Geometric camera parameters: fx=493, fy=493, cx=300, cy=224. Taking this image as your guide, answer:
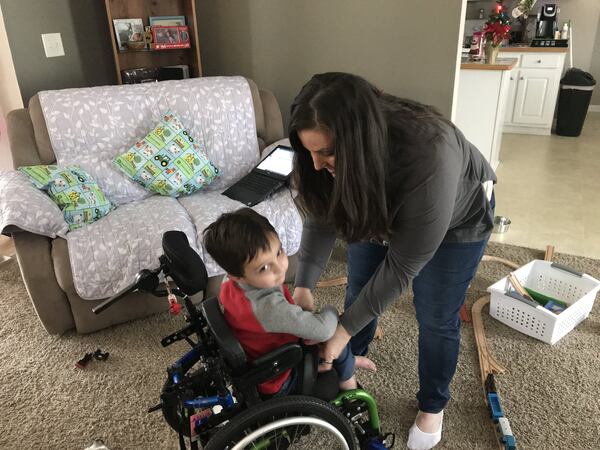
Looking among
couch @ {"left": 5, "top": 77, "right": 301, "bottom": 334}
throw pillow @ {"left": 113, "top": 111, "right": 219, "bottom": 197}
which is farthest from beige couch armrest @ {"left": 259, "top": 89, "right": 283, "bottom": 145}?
throw pillow @ {"left": 113, "top": 111, "right": 219, "bottom": 197}

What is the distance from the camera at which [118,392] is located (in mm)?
1744

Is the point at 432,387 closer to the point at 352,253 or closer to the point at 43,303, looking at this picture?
the point at 352,253

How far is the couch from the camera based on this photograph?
1.88 m

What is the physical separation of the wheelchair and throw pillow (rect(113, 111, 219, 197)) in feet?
4.03

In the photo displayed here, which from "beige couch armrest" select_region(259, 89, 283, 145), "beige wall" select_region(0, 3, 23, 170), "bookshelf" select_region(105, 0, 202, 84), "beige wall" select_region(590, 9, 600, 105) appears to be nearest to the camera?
"beige wall" select_region(0, 3, 23, 170)

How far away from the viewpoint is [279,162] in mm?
2449

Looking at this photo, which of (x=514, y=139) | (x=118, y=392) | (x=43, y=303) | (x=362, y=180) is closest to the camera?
(x=362, y=180)

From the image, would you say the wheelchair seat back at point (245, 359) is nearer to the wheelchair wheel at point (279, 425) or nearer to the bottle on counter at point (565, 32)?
the wheelchair wheel at point (279, 425)

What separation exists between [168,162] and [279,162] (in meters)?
0.53

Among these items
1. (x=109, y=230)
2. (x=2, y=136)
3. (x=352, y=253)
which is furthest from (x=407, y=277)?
(x=2, y=136)

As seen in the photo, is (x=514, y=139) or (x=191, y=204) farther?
(x=514, y=139)

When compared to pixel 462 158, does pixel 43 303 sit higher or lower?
lower

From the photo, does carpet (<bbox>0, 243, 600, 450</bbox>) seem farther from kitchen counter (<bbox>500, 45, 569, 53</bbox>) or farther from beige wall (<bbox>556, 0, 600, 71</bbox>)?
beige wall (<bbox>556, 0, 600, 71</bbox>)

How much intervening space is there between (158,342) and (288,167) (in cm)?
99
